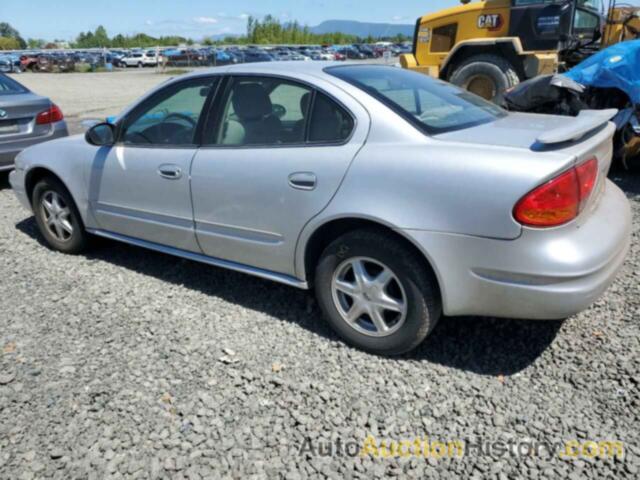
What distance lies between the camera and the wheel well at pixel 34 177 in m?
4.56

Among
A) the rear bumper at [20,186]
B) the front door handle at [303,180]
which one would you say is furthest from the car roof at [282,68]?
the rear bumper at [20,186]

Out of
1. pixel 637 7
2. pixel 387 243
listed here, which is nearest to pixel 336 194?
pixel 387 243

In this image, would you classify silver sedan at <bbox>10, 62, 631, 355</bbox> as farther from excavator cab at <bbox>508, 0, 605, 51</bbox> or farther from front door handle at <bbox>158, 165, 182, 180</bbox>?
excavator cab at <bbox>508, 0, 605, 51</bbox>

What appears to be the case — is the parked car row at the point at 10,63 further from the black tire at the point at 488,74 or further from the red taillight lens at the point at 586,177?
the red taillight lens at the point at 586,177

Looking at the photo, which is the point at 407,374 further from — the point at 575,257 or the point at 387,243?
the point at 575,257

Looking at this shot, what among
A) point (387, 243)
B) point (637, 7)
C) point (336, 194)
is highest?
point (637, 7)

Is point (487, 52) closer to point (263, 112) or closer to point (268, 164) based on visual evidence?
point (263, 112)

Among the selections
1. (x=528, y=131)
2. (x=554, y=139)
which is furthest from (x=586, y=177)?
(x=528, y=131)

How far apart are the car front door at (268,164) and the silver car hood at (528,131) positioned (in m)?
0.58

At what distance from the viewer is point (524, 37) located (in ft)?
31.0

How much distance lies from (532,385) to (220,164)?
218 centimetres

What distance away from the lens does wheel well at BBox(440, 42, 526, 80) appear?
9.41 metres

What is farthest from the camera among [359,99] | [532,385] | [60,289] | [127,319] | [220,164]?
[60,289]

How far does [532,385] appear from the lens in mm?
2771
